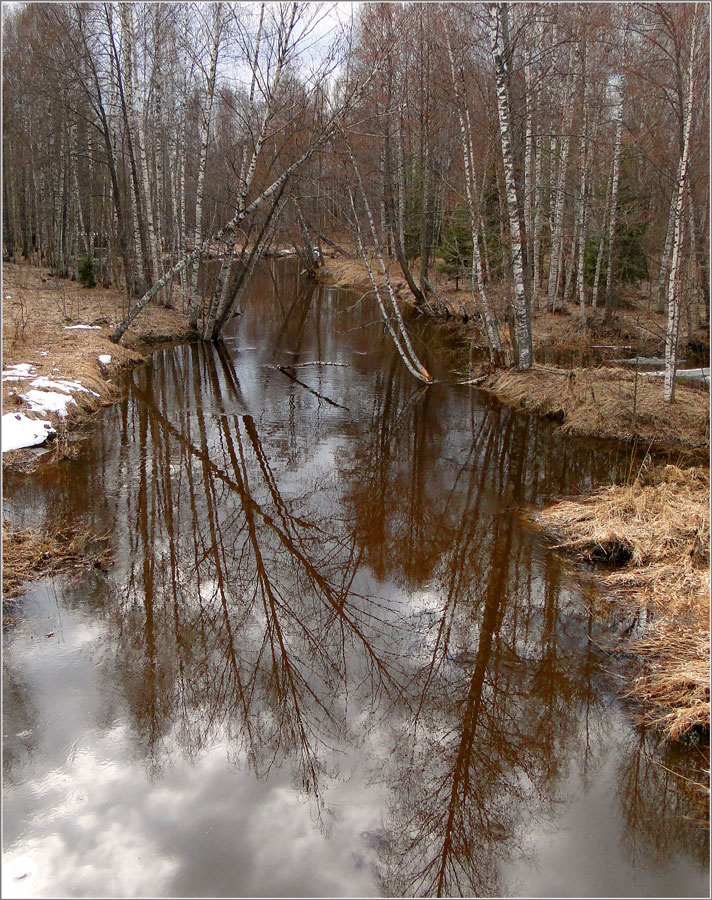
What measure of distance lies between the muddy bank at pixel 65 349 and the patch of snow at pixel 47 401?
0.01 metres

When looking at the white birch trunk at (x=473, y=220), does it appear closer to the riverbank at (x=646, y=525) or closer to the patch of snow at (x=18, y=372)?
the riverbank at (x=646, y=525)

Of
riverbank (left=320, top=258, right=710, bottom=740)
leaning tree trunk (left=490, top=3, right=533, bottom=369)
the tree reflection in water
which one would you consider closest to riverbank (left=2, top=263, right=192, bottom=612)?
the tree reflection in water

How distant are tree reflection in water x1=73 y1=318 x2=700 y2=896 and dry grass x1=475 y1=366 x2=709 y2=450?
1.22m

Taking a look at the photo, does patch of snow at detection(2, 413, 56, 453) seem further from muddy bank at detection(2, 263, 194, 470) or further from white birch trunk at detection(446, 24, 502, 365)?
white birch trunk at detection(446, 24, 502, 365)

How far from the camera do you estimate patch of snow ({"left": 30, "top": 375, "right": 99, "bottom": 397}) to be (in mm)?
10591

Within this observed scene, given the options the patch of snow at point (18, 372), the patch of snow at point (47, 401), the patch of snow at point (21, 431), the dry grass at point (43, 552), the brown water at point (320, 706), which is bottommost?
the brown water at point (320, 706)

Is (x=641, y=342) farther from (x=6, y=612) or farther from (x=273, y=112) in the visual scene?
(x=6, y=612)

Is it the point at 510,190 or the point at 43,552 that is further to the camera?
the point at 510,190

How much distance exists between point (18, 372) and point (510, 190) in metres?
9.10

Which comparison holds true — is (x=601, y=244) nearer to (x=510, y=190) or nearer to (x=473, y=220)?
(x=473, y=220)

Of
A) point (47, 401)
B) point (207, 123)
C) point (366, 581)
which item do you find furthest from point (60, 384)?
point (207, 123)

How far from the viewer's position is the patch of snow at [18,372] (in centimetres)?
1042

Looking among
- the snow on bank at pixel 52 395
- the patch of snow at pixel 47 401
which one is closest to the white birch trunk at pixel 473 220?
the snow on bank at pixel 52 395

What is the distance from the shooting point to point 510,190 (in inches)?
462
